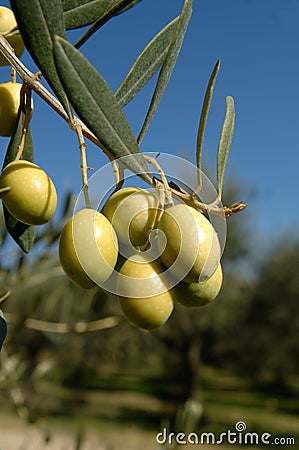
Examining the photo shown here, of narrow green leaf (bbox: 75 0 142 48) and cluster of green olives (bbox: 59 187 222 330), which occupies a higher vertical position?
narrow green leaf (bbox: 75 0 142 48)

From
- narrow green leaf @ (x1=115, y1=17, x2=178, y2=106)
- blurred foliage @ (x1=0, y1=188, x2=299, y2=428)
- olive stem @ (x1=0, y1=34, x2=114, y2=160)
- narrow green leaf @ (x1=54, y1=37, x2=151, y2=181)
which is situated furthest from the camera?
blurred foliage @ (x1=0, y1=188, x2=299, y2=428)

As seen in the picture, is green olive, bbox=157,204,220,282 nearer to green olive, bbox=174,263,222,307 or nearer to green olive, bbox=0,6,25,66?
green olive, bbox=174,263,222,307

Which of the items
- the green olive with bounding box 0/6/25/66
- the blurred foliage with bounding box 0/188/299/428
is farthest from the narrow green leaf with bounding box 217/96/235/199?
the blurred foliage with bounding box 0/188/299/428

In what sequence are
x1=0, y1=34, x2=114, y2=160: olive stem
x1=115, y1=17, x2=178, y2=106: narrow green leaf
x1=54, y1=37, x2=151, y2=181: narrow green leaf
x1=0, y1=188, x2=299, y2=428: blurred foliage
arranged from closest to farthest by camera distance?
x1=54, y1=37, x2=151, y2=181: narrow green leaf
x1=0, y1=34, x2=114, y2=160: olive stem
x1=115, y1=17, x2=178, y2=106: narrow green leaf
x1=0, y1=188, x2=299, y2=428: blurred foliage

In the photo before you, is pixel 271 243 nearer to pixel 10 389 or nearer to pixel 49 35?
pixel 10 389

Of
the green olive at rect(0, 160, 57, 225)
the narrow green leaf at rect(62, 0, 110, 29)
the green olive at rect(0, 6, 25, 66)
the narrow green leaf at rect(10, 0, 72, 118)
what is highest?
the narrow green leaf at rect(62, 0, 110, 29)

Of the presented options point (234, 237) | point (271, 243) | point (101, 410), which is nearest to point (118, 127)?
point (234, 237)

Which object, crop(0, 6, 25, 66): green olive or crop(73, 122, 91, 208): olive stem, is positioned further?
crop(0, 6, 25, 66): green olive

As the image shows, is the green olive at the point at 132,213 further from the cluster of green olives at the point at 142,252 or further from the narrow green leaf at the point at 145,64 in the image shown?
the narrow green leaf at the point at 145,64
